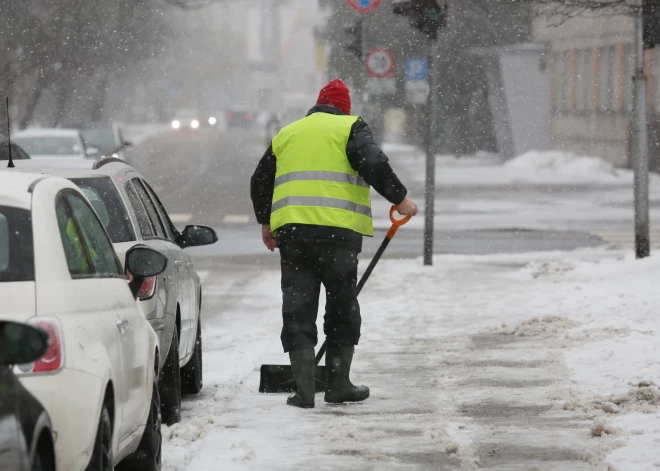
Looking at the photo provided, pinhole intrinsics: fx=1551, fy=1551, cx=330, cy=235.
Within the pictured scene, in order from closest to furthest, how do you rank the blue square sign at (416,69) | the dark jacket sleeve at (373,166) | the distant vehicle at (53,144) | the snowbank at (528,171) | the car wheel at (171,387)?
the car wheel at (171,387), the dark jacket sleeve at (373,166), the blue square sign at (416,69), the distant vehicle at (53,144), the snowbank at (528,171)

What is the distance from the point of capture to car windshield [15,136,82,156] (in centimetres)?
2636

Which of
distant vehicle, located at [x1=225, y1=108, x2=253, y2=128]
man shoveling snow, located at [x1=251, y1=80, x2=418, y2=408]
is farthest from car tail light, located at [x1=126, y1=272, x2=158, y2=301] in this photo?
distant vehicle, located at [x1=225, y1=108, x2=253, y2=128]

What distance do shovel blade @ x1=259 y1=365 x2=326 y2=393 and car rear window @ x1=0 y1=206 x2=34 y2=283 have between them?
4.18m

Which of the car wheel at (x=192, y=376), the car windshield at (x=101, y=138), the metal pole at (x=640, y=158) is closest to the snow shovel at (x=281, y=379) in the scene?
the car wheel at (x=192, y=376)

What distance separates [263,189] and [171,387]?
1.33 m

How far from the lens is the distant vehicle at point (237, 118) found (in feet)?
365

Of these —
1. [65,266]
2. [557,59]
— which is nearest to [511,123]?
[557,59]

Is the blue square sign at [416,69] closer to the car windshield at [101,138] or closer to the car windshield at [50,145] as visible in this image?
the car windshield at [50,145]


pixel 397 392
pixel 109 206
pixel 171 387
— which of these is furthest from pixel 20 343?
pixel 397 392

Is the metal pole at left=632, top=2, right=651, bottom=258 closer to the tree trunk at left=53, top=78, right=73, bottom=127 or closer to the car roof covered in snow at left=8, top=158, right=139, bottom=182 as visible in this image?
the car roof covered in snow at left=8, top=158, right=139, bottom=182

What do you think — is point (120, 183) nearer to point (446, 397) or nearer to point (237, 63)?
point (446, 397)

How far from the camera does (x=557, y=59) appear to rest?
49469mm

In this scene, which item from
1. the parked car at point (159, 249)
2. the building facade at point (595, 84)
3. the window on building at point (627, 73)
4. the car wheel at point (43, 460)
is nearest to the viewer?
the car wheel at point (43, 460)

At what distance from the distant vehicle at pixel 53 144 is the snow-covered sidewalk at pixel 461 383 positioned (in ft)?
38.8
